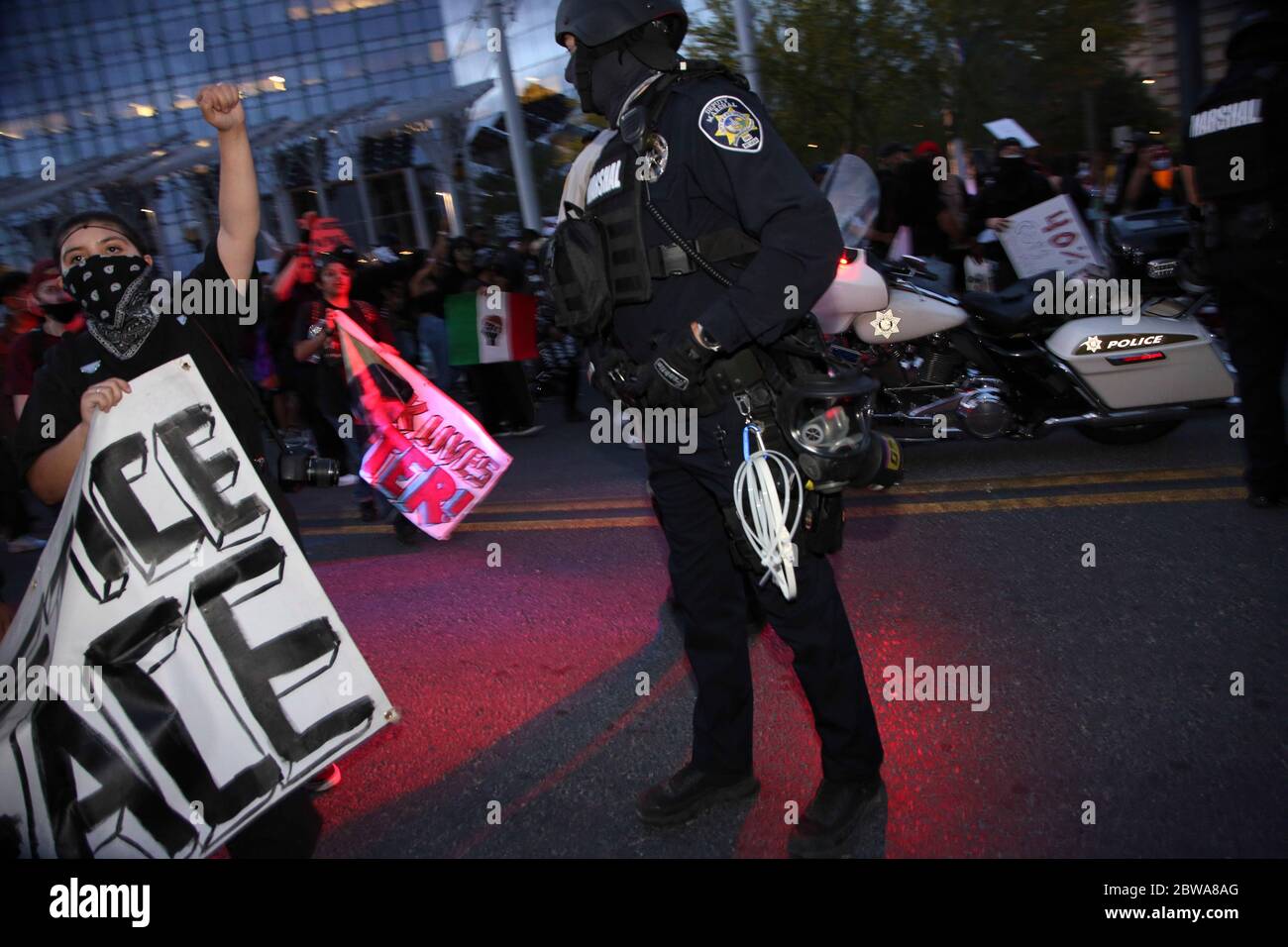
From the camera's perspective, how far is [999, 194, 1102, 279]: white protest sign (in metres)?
6.90

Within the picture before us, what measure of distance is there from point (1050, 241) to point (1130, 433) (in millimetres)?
1441

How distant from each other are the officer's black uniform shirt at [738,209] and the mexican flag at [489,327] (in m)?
7.48

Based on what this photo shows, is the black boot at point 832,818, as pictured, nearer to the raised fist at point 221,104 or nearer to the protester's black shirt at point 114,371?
the protester's black shirt at point 114,371

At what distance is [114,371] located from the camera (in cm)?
283

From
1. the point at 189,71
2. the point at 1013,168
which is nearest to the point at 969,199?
the point at 1013,168

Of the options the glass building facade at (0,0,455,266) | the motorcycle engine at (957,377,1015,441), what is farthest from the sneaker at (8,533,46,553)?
the glass building facade at (0,0,455,266)

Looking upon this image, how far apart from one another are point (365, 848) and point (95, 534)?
4.16ft

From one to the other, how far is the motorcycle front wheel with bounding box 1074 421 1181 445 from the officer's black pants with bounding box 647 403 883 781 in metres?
4.04

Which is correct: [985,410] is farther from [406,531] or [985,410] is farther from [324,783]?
[324,783]

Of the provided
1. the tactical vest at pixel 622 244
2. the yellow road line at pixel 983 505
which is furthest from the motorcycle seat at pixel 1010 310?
the tactical vest at pixel 622 244

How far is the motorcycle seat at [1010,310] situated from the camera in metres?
6.29

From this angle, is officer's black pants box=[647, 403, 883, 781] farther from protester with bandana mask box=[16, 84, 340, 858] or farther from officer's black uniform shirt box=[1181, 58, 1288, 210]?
officer's black uniform shirt box=[1181, 58, 1288, 210]
